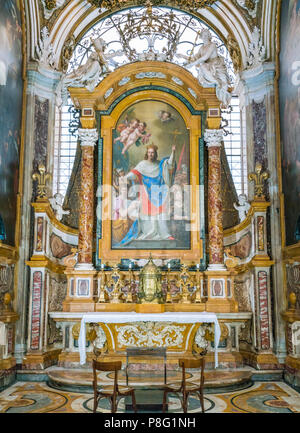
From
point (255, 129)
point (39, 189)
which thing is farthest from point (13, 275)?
point (255, 129)

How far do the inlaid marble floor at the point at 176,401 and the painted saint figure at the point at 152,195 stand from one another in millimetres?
3700

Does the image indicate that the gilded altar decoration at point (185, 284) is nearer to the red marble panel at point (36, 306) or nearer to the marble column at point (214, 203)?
the marble column at point (214, 203)

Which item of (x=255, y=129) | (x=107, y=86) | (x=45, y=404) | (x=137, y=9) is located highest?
(x=137, y=9)

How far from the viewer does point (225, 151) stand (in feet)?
40.2

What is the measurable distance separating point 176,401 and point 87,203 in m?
4.79

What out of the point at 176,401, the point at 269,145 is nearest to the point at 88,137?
the point at 269,145

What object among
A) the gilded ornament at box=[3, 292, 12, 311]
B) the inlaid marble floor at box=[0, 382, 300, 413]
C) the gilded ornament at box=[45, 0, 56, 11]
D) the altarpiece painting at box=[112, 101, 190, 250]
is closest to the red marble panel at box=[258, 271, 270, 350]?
the inlaid marble floor at box=[0, 382, 300, 413]

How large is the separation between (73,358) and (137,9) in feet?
30.4

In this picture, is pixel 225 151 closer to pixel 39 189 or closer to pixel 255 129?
pixel 255 129

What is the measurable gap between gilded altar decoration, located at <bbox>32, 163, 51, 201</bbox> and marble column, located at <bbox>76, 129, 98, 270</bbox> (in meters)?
0.85

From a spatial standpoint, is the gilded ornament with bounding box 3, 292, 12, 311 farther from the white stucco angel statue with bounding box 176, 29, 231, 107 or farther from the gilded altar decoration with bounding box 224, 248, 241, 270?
the white stucco angel statue with bounding box 176, 29, 231, 107

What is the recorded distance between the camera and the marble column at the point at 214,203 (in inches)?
391

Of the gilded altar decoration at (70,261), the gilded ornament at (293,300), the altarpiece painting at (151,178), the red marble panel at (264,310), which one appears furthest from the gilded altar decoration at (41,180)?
the gilded ornament at (293,300)

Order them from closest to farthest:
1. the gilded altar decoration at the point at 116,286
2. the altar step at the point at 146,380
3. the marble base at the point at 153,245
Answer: the altar step at the point at 146,380 → the gilded altar decoration at the point at 116,286 → the marble base at the point at 153,245
